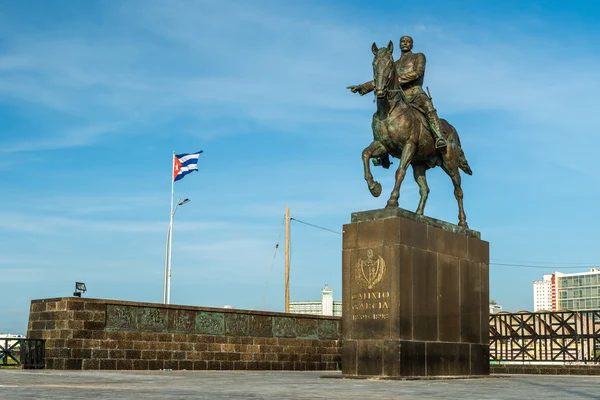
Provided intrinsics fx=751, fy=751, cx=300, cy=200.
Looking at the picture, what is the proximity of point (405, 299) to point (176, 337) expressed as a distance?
7430 millimetres

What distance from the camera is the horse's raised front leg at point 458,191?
1666 centimetres

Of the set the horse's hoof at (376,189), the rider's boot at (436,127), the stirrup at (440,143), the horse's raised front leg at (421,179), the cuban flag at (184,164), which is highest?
the cuban flag at (184,164)

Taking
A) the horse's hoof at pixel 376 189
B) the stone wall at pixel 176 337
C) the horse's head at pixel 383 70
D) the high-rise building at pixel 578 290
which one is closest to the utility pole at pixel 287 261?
the stone wall at pixel 176 337

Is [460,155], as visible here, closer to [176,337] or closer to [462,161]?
[462,161]

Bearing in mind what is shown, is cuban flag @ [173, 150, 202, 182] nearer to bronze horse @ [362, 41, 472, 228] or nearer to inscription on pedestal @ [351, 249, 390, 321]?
bronze horse @ [362, 41, 472, 228]

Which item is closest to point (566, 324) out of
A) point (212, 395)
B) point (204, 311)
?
point (204, 311)

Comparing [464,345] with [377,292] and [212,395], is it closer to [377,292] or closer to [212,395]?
[377,292]

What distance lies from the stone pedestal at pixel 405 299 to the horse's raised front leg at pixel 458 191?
1.18 metres

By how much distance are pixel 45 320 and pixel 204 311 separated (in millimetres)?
4053

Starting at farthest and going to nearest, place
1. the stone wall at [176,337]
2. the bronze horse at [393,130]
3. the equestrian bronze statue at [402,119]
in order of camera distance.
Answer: the stone wall at [176,337], the equestrian bronze statue at [402,119], the bronze horse at [393,130]

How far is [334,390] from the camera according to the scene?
9.95 meters

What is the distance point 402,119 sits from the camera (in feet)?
49.1

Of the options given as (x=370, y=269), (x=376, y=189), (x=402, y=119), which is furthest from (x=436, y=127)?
(x=370, y=269)

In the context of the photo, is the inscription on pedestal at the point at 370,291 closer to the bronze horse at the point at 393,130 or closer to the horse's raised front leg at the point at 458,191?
the bronze horse at the point at 393,130
